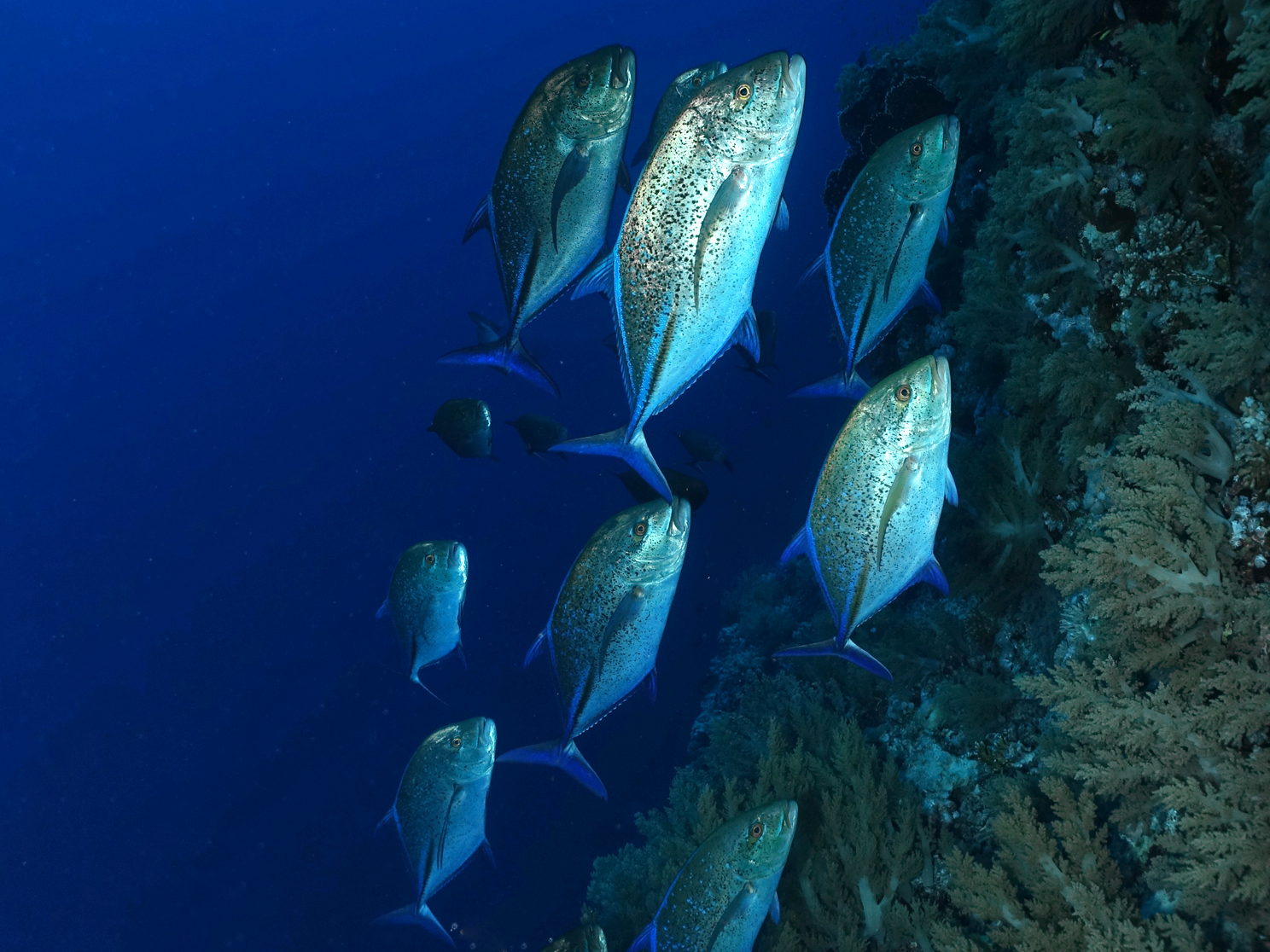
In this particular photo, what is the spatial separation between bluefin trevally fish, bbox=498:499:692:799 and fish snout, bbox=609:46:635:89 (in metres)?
1.31

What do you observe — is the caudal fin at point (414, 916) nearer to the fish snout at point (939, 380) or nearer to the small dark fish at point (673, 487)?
the small dark fish at point (673, 487)

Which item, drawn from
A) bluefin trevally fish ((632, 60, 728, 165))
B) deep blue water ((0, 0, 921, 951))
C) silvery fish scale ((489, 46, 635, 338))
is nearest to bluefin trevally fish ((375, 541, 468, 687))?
silvery fish scale ((489, 46, 635, 338))

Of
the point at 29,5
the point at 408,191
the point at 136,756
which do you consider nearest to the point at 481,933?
the point at 136,756

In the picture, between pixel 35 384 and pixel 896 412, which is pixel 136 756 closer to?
pixel 896 412

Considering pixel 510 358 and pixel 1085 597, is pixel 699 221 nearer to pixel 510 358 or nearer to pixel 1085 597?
pixel 510 358

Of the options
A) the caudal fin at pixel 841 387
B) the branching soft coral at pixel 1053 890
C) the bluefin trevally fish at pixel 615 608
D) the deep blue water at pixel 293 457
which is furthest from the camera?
the deep blue water at pixel 293 457

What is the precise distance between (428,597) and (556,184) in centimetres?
303

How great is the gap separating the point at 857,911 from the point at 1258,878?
1.99m

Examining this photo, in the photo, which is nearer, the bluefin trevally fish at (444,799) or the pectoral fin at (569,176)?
the pectoral fin at (569,176)

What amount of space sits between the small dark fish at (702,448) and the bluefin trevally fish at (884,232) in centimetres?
508

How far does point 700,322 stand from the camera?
160cm

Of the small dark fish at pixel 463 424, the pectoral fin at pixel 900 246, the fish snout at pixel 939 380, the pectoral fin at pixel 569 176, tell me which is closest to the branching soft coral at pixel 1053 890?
the fish snout at pixel 939 380

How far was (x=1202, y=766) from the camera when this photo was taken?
81.9 inches

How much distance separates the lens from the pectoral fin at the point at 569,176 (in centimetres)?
187
